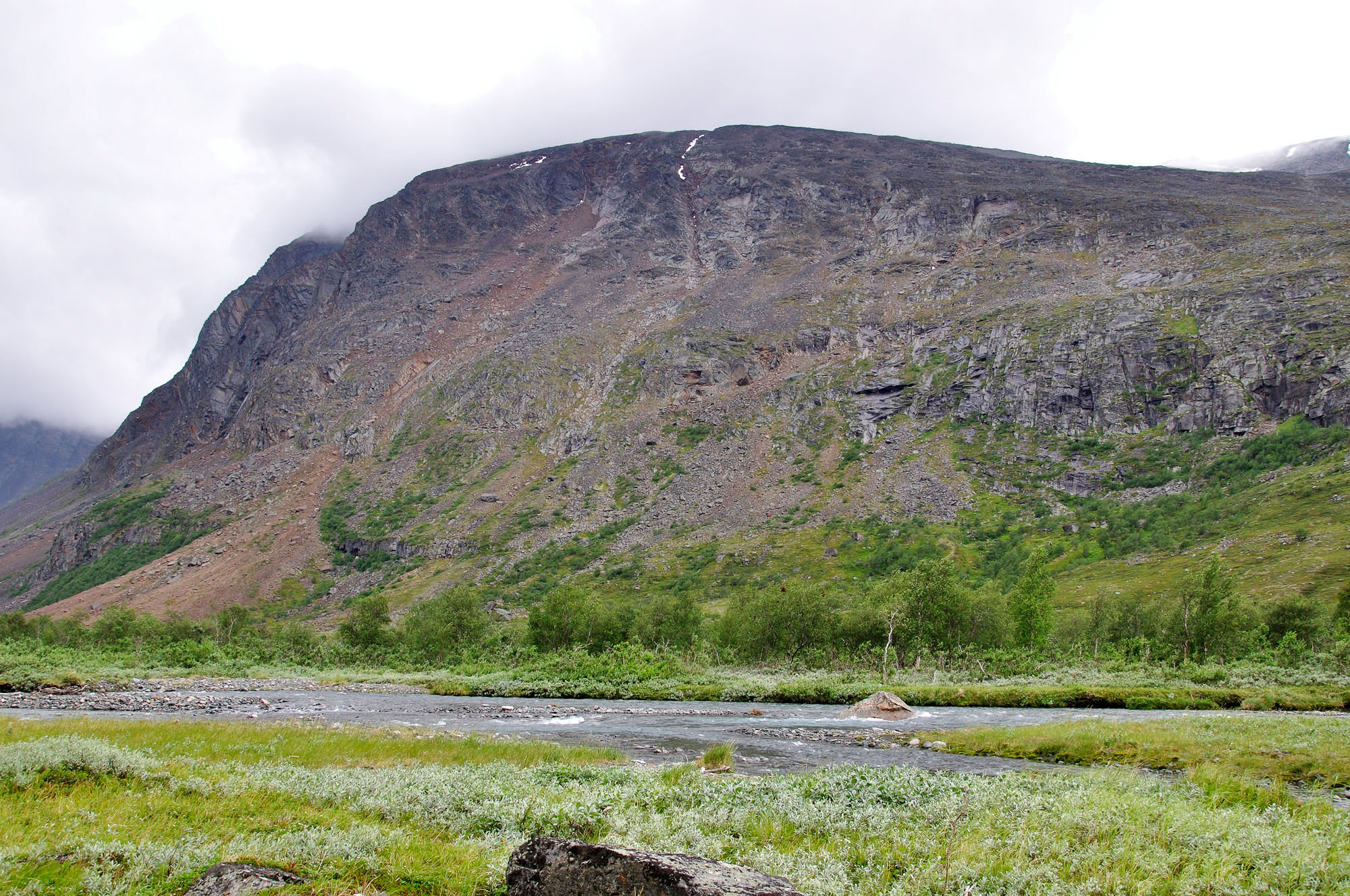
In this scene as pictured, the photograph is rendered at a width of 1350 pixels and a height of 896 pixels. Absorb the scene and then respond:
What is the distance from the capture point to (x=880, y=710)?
128ft

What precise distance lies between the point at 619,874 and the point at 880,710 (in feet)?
120

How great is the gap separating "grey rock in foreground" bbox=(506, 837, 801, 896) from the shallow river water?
15.1 m

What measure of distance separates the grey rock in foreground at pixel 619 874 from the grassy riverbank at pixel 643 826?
130cm

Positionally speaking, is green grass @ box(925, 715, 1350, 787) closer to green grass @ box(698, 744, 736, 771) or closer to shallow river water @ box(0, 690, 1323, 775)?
shallow river water @ box(0, 690, 1323, 775)

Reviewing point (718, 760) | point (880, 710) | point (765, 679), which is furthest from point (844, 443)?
point (718, 760)

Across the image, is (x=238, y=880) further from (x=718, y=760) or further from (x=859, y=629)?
(x=859, y=629)

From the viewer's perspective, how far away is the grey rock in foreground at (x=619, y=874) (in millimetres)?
5949

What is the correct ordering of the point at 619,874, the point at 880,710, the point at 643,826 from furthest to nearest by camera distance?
the point at 880,710
the point at 643,826
the point at 619,874

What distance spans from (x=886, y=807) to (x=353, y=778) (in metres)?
10.5

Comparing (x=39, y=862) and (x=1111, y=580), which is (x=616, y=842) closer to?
(x=39, y=862)

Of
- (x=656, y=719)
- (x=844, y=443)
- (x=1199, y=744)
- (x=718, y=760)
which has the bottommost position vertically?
(x=656, y=719)

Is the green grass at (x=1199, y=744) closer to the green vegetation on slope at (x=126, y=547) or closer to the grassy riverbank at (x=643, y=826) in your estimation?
the grassy riverbank at (x=643, y=826)

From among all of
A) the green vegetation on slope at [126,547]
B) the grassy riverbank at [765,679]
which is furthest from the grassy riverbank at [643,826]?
the green vegetation on slope at [126,547]

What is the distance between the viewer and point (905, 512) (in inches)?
5231
